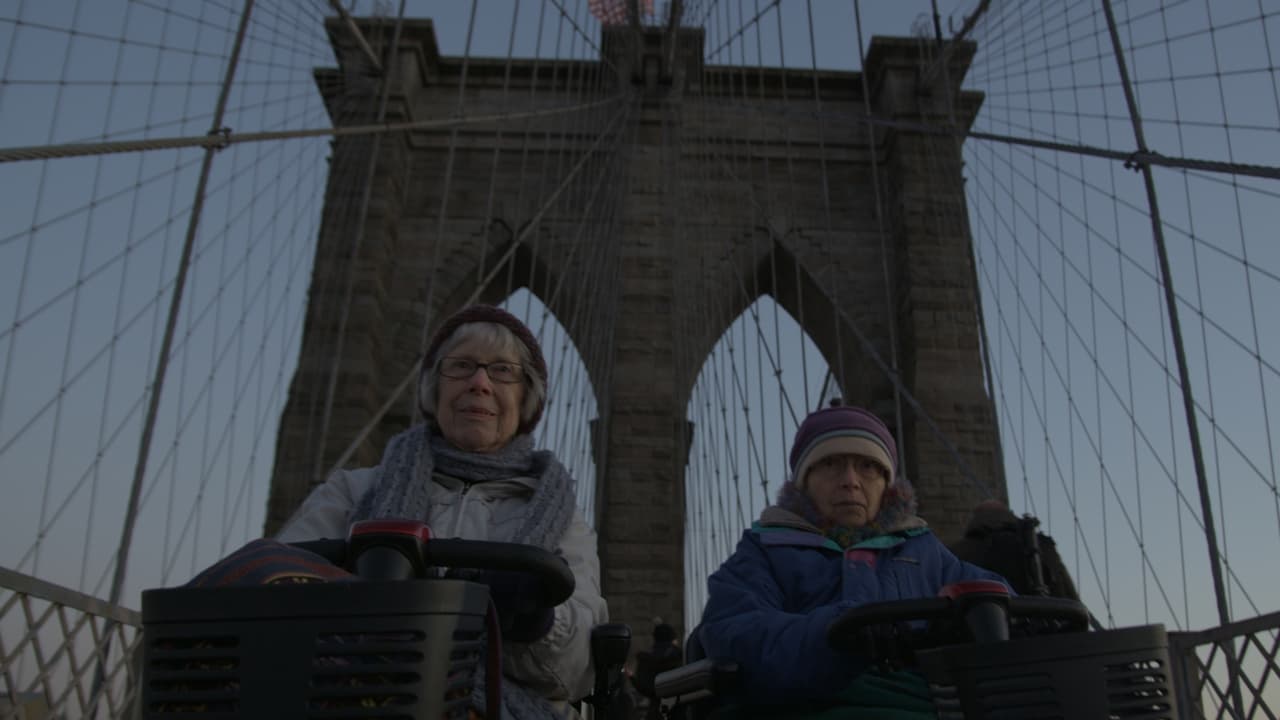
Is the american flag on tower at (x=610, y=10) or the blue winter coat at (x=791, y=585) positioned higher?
the american flag on tower at (x=610, y=10)

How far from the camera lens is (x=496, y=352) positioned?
1.62m

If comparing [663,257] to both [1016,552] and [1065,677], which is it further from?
[1065,677]

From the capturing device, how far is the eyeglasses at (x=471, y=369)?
1605mm

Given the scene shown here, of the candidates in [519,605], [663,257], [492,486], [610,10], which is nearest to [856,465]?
[492,486]

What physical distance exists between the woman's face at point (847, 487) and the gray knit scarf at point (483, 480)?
543mm

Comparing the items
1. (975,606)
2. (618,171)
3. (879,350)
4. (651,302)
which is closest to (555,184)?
(618,171)

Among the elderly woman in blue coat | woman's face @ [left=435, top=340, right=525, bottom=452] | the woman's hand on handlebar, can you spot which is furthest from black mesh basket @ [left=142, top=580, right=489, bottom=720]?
woman's face @ [left=435, top=340, right=525, bottom=452]

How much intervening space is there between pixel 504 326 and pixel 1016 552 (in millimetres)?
1987

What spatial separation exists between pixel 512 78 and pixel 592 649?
9725 mm

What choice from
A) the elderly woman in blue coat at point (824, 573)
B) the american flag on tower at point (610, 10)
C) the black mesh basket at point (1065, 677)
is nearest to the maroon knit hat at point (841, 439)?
the elderly woman in blue coat at point (824, 573)

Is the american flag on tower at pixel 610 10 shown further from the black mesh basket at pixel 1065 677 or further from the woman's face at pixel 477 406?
the black mesh basket at pixel 1065 677

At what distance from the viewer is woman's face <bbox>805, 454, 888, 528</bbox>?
70.7 inches

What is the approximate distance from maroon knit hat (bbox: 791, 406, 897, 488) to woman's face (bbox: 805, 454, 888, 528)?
16mm

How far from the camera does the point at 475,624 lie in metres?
0.74
